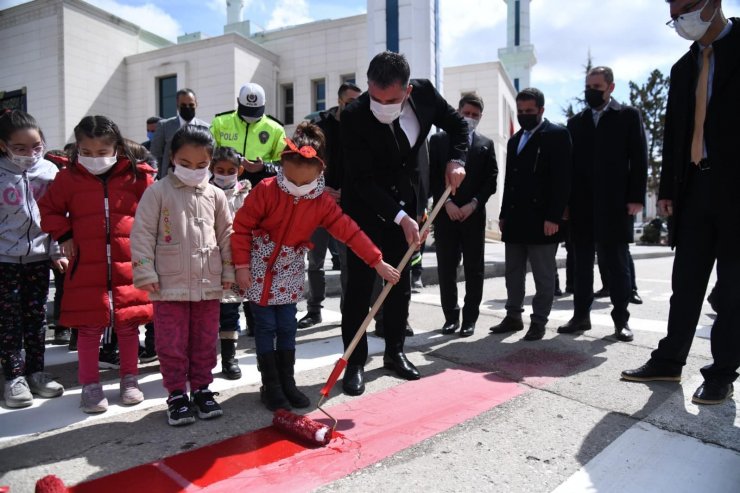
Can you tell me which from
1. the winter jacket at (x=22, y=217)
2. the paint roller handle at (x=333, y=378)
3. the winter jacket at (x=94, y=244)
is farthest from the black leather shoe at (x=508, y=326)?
the winter jacket at (x=22, y=217)

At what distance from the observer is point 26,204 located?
3148mm

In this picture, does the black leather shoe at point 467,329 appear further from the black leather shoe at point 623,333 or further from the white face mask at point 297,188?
the white face mask at point 297,188

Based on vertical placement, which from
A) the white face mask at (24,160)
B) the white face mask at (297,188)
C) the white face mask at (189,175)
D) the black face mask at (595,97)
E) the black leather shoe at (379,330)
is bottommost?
the black leather shoe at (379,330)

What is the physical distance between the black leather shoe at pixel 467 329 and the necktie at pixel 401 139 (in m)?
1.88

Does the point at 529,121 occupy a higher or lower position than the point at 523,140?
higher

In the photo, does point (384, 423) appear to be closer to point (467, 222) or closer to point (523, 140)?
point (467, 222)

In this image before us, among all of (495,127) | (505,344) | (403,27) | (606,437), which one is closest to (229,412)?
(606,437)

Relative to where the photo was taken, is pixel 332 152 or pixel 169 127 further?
pixel 169 127

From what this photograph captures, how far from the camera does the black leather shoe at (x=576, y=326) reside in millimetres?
4559

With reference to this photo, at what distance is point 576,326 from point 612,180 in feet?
4.16

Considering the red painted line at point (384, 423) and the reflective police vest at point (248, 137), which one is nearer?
the red painted line at point (384, 423)

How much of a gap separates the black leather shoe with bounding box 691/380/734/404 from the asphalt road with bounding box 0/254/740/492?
45 mm

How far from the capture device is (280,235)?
2920 mm

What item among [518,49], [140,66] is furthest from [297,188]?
[518,49]
